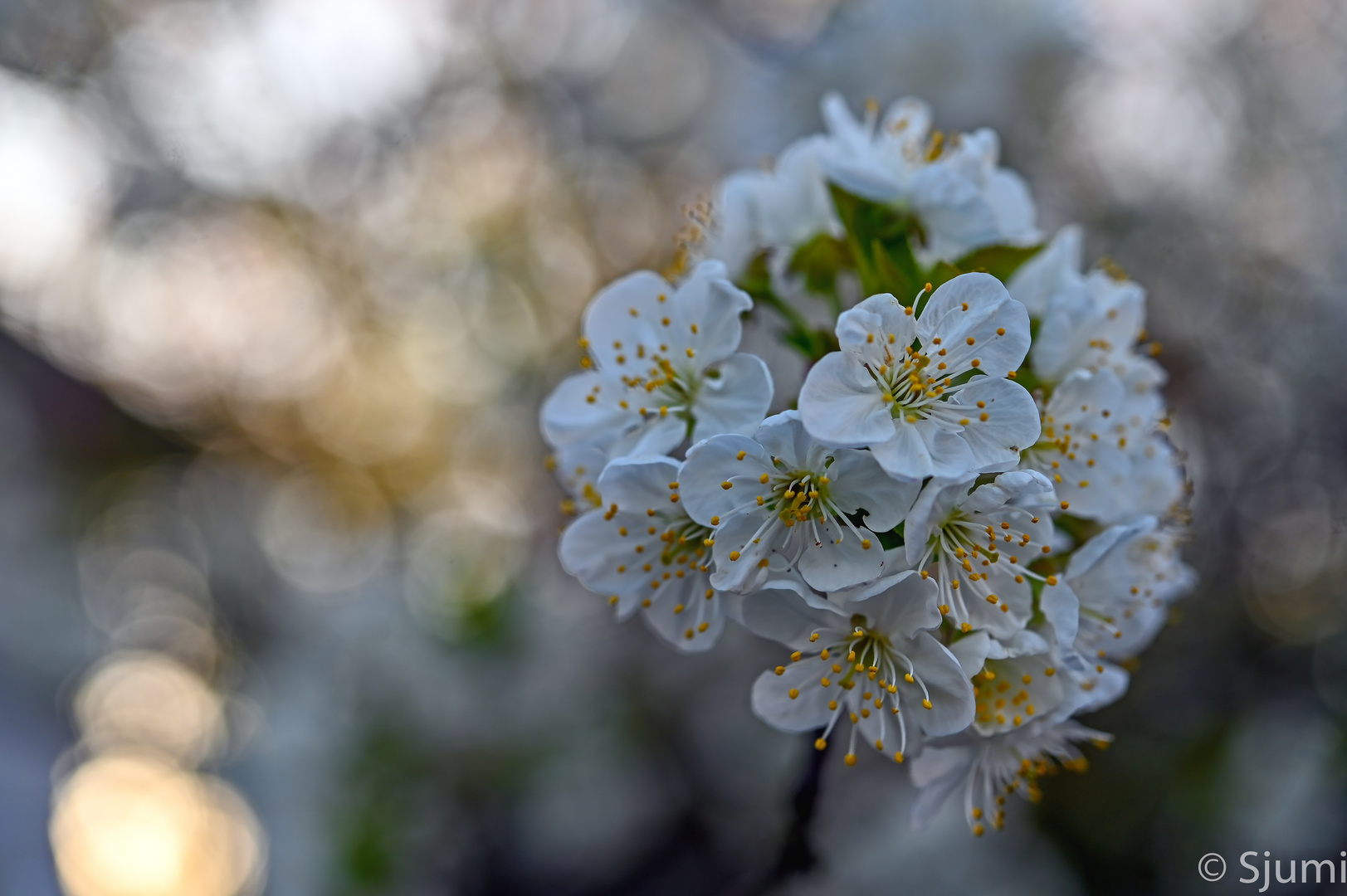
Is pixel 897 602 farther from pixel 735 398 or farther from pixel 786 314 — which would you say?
pixel 786 314

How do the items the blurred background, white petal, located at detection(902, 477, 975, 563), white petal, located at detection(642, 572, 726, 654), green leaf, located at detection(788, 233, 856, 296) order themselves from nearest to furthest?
white petal, located at detection(902, 477, 975, 563) < white petal, located at detection(642, 572, 726, 654) < green leaf, located at detection(788, 233, 856, 296) < the blurred background

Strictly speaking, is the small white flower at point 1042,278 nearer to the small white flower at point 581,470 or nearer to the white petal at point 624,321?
the white petal at point 624,321

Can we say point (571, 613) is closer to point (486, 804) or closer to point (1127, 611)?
point (486, 804)

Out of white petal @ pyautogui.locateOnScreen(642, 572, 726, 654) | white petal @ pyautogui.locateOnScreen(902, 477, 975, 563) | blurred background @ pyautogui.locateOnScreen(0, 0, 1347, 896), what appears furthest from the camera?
blurred background @ pyautogui.locateOnScreen(0, 0, 1347, 896)

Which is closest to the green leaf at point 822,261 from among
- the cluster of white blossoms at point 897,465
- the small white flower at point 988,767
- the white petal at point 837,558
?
the cluster of white blossoms at point 897,465

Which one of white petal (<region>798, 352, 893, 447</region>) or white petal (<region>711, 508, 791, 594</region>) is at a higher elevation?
white petal (<region>798, 352, 893, 447</region>)

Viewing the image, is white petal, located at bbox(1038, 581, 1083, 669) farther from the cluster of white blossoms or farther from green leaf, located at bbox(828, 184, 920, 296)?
green leaf, located at bbox(828, 184, 920, 296)

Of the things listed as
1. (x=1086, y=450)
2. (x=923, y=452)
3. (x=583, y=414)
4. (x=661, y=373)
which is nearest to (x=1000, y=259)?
(x=1086, y=450)

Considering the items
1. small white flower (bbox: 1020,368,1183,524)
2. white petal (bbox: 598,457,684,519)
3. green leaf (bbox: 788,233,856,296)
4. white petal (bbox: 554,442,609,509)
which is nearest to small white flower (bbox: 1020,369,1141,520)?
small white flower (bbox: 1020,368,1183,524)
